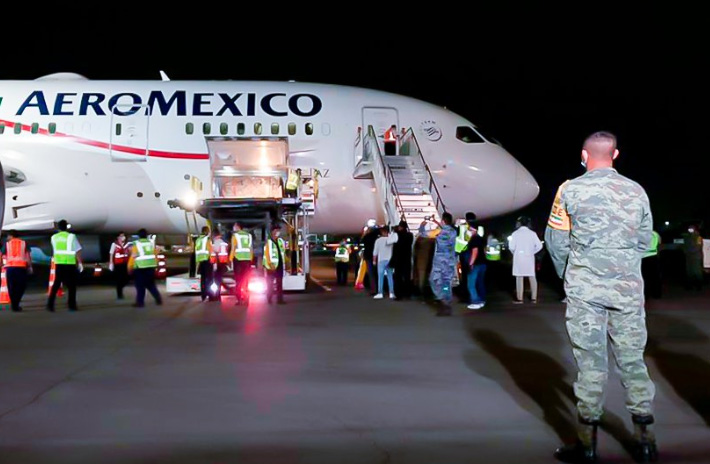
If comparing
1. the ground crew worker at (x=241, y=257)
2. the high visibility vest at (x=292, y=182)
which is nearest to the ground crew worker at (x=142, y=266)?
the ground crew worker at (x=241, y=257)

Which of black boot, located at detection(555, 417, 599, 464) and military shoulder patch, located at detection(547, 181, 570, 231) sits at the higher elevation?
military shoulder patch, located at detection(547, 181, 570, 231)

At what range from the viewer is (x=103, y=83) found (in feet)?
61.1

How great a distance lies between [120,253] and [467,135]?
8.37m

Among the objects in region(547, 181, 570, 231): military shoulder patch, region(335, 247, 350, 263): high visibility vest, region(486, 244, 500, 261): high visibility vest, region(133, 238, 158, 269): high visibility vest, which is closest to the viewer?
region(547, 181, 570, 231): military shoulder patch

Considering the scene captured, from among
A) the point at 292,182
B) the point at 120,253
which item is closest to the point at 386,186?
the point at 292,182

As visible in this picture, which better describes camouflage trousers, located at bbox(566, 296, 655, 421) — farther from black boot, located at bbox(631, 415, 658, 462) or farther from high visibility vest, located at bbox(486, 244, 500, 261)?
high visibility vest, located at bbox(486, 244, 500, 261)

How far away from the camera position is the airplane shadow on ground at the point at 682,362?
590 cm

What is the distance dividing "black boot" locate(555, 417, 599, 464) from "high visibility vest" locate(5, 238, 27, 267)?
10565mm

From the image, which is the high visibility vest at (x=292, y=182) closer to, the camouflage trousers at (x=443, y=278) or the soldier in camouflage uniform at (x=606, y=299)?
the camouflage trousers at (x=443, y=278)

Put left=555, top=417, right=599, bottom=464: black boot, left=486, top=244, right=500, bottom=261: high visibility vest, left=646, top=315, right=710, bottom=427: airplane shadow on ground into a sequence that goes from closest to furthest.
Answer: left=555, top=417, right=599, bottom=464: black boot < left=646, top=315, right=710, bottom=427: airplane shadow on ground < left=486, top=244, right=500, bottom=261: high visibility vest

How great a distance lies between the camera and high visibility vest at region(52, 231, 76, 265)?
40.4ft

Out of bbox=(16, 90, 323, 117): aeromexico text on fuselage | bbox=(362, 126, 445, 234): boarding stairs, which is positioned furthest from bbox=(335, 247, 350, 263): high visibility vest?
bbox=(16, 90, 323, 117): aeromexico text on fuselage

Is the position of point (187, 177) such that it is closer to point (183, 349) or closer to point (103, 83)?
point (103, 83)

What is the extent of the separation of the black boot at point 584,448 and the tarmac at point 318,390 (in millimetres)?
128
